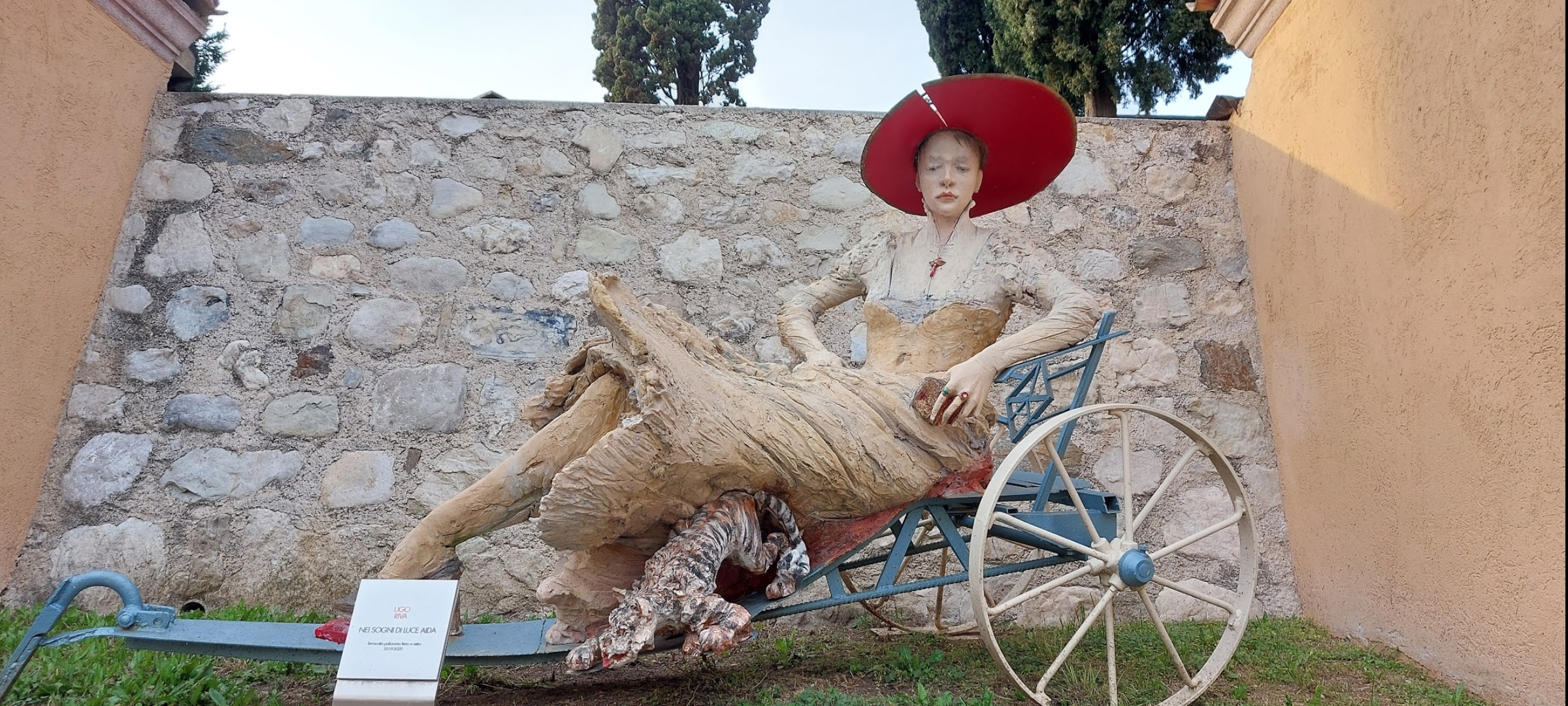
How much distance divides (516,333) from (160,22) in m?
1.93

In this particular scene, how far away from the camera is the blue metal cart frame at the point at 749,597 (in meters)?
1.65

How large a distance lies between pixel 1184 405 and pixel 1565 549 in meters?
1.44

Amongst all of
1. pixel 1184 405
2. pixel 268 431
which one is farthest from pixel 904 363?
pixel 268 431

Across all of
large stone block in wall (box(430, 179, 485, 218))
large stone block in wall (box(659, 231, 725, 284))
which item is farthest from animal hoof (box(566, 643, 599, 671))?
large stone block in wall (box(430, 179, 485, 218))

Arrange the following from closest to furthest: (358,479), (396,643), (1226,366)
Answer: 1. (396,643)
2. (358,479)
3. (1226,366)

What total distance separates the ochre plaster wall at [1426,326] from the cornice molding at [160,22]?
4.28 meters

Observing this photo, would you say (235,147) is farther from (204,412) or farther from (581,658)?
(581,658)

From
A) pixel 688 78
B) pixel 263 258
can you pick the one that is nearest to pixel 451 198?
pixel 263 258

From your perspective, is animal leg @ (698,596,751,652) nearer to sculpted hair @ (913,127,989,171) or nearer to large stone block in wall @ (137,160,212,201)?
sculpted hair @ (913,127,989,171)

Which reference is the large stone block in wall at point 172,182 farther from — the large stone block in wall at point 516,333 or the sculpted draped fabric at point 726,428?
the sculpted draped fabric at point 726,428

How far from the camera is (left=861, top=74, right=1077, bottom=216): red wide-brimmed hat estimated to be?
7.27ft

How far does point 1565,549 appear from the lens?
5.84ft

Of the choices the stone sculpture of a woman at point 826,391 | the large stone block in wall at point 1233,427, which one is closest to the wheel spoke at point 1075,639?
the stone sculpture of a woman at point 826,391

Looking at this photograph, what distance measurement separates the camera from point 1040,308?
2178 millimetres
